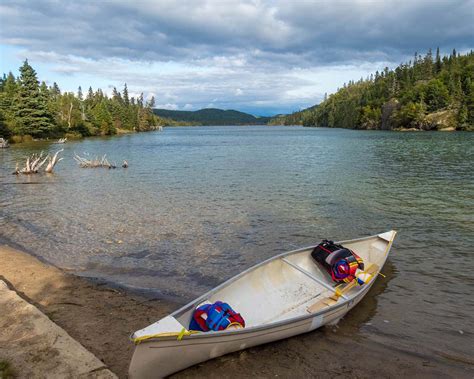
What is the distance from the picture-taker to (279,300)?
8.92m

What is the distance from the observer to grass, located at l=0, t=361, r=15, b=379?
5440mm

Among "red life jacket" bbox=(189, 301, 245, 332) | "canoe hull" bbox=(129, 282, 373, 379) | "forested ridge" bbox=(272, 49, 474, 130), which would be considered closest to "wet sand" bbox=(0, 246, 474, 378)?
"canoe hull" bbox=(129, 282, 373, 379)

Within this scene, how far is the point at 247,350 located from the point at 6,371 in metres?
4.20

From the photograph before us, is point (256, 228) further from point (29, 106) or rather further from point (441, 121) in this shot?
point (441, 121)

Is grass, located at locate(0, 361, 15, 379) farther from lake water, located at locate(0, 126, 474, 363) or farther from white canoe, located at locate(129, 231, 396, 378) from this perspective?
lake water, located at locate(0, 126, 474, 363)

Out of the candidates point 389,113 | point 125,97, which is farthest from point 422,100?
point 125,97

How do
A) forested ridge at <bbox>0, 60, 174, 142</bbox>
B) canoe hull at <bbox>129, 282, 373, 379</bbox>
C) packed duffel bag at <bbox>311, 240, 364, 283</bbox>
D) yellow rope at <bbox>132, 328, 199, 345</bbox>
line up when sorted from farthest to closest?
forested ridge at <bbox>0, 60, 174, 142</bbox> < packed duffel bag at <bbox>311, 240, 364, 283</bbox> < canoe hull at <bbox>129, 282, 373, 379</bbox> < yellow rope at <bbox>132, 328, 199, 345</bbox>

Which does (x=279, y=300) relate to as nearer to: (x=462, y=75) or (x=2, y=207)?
(x=2, y=207)

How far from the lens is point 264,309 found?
8461 mm

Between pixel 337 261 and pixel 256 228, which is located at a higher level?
pixel 337 261

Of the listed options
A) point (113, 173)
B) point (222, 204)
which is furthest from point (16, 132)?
point (222, 204)

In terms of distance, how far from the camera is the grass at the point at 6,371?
5.44 meters

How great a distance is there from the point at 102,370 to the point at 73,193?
21.0 m

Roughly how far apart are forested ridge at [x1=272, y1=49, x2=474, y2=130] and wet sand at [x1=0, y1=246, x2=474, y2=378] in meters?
131
